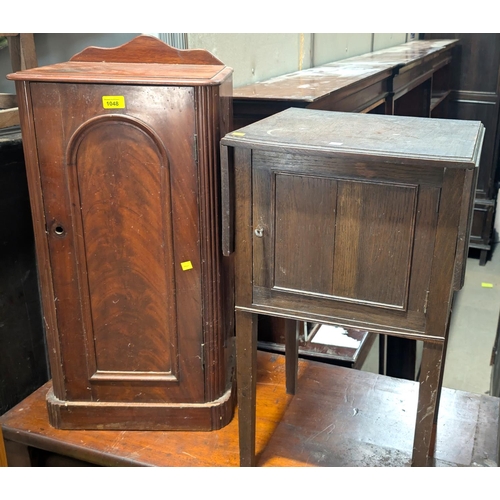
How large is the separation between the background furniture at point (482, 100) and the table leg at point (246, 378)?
14.2 ft

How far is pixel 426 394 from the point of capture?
1.43 m

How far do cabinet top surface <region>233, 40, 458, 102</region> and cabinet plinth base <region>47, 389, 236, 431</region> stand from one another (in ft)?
3.47

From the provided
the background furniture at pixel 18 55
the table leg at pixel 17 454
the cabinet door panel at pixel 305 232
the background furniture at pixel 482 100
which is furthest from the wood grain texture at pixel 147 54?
the background furniture at pixel 482 100

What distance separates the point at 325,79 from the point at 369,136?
4.50 feet

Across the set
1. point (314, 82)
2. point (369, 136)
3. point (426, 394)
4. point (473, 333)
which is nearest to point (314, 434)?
point (426, 394)

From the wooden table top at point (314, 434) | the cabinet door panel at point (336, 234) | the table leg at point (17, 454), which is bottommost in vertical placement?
the table leg at point (17, 454)

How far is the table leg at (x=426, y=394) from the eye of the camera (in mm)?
1400

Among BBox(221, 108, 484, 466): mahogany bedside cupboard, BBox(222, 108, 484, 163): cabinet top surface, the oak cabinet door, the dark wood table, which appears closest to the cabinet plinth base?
BBox(221, 108, 484, 466): mahogany bedside cupboard

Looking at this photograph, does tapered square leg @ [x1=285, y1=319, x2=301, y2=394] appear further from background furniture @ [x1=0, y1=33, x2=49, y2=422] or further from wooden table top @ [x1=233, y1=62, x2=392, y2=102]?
background furniture @ [x1=0, y1=33, x2=49, y2=422]

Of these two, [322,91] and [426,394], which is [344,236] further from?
[322,91]

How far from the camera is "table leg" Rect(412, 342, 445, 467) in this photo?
55.1 inches

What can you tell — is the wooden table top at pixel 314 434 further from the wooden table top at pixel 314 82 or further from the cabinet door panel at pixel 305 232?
the wooden table top at pixel 314 82

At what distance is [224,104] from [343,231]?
533 millimetres

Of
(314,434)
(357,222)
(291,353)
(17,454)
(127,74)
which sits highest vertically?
(127,74)
